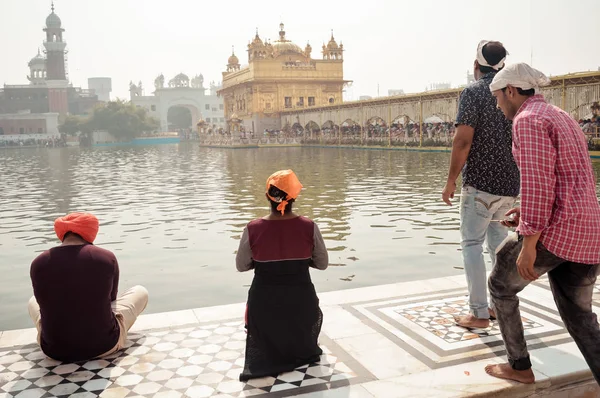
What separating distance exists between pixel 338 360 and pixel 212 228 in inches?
216

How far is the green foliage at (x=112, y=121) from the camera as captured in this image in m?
66.4

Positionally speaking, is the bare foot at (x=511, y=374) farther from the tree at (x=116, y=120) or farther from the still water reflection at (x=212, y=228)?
the tree at (x=116, y=120)

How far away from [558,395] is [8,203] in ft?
37.4

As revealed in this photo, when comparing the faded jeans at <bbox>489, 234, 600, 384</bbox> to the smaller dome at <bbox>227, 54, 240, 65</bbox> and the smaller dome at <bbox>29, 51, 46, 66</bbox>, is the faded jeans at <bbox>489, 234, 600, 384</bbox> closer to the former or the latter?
the smaller dome at <bbox>227, 54, 240, 65</bbox>

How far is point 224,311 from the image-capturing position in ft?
13.5

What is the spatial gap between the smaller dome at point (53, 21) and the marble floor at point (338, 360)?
81273mm

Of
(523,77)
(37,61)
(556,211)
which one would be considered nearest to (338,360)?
(556,211)

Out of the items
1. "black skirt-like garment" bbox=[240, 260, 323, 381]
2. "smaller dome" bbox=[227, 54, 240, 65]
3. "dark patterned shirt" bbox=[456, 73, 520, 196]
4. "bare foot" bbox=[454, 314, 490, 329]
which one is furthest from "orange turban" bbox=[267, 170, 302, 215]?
"smaller dome" bbox=[227, 54, 240, 65]

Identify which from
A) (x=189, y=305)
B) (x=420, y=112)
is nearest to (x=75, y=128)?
(x=420, y=112)

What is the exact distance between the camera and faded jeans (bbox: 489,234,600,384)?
259 cm

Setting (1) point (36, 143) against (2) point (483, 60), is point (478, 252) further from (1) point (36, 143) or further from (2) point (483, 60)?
(1) point (36, 143)

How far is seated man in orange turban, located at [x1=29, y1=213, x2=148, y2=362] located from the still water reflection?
63.1 inches

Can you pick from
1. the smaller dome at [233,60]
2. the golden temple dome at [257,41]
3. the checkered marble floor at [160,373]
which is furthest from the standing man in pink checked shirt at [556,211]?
the smaller dome at [233,60]

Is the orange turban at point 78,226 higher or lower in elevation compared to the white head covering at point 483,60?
lower
